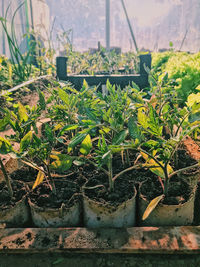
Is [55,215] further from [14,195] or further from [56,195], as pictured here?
[14,195]

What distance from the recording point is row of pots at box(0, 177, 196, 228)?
3.10 feet

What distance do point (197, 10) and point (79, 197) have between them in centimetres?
777

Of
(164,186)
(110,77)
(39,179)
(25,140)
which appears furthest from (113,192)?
(110,77)

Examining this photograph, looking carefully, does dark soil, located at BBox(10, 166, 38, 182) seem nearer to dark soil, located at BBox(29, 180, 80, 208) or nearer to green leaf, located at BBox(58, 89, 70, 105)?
dark soil, located at BBox(29, 180, 80, 208)

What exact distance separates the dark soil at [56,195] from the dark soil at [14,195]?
0.14 ft

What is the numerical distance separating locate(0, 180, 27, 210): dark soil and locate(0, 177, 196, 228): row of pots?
0.02 meters

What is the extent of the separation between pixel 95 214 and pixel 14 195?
1.20ft

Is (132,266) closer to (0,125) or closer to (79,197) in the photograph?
(79,197)

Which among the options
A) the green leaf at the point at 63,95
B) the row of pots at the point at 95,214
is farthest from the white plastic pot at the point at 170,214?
the green leaf at the point at 63,95

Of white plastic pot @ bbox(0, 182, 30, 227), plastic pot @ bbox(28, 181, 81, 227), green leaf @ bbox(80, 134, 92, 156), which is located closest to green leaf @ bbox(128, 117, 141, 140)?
green leaf @ bbox(80, 134, 92, 156)

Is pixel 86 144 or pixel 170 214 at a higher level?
pixel 86 144

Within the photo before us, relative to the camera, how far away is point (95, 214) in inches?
38.1

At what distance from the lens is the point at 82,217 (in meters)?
1.06

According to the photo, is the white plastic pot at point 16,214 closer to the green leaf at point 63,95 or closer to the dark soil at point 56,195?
the dark soil at point 56,195
